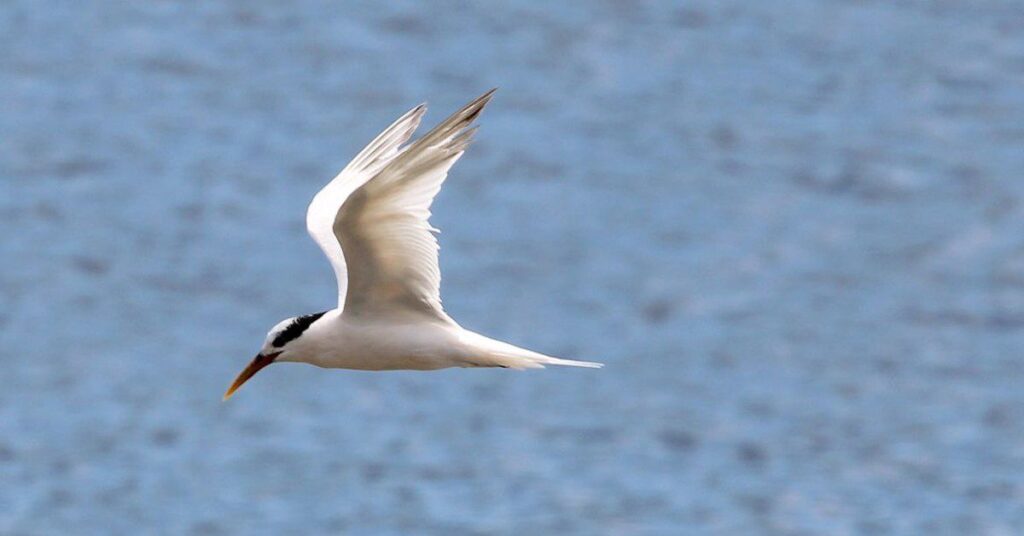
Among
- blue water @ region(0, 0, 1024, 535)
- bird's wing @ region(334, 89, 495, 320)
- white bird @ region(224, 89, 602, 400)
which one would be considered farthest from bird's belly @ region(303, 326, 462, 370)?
blue water @ region(0, 0, 1024, 535)

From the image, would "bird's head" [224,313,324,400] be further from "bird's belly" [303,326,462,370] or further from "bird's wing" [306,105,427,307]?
"bird's wing" [306,105,427,307]

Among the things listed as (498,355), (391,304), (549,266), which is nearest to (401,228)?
(391,304)

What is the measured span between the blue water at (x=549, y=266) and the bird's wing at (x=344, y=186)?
34.7 feet

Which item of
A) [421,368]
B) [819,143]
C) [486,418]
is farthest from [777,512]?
[421,368]

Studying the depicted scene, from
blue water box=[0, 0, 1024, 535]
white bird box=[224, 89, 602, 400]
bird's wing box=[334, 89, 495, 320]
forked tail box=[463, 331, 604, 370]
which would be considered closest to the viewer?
bird's wing box=[334, 89, 495, 320]

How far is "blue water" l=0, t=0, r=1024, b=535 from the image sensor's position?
22.2 metres

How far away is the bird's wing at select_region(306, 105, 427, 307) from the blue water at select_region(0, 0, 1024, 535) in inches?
417

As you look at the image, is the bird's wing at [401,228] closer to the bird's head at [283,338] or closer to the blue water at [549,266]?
the bird's head at [283,338]

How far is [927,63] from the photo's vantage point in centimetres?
3011

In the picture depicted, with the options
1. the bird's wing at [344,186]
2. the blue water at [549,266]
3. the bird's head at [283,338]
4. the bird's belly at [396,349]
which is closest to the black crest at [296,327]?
the bird's head at [283,338]

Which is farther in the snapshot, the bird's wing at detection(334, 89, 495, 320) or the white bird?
the white bird

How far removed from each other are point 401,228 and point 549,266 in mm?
16190

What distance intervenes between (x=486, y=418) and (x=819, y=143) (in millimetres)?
7277

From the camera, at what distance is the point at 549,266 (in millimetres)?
25531
